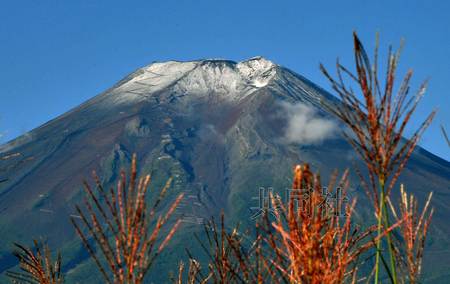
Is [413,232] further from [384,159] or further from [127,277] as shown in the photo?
[127,277]

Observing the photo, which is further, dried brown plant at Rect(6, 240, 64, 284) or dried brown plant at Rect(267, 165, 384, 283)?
dried brown plant at Rect(6, 240, 64, 284)

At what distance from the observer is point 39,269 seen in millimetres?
3676

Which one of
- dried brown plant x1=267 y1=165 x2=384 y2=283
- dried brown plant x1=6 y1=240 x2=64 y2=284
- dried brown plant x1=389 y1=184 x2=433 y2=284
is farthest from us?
dried brown plant x1=6 y1=240 x2=64 y2=284

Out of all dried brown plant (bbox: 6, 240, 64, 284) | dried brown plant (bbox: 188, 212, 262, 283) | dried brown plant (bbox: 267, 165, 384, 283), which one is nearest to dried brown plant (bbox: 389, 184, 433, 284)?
dried brown plant (bbox: 267, 165, 384, 283)

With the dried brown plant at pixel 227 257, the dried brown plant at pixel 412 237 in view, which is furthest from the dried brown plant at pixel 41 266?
the dried brown plant at pixel 412 237

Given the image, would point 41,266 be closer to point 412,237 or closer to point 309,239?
point 309,239

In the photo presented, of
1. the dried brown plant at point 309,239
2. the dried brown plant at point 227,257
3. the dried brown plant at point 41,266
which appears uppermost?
the dried brown plant at point 309,239

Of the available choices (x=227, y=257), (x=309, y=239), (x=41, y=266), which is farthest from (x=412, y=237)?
(x=41, y=266)

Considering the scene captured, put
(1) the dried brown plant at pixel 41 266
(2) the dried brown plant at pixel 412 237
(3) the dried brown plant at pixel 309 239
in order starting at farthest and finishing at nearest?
1. (1) the dried brown plant at pixel 41 266
2. (2) the dried brown plant at pixel 412 237
3. (3) the dried brown plant at pixel 309 239

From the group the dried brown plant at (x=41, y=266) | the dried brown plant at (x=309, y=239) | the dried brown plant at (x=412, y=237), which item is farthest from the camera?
the dried brown plant at (x=41, y=266)

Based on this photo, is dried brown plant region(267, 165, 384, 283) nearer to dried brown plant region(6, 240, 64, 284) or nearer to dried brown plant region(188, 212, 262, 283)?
dried brown plant region(188, 212, 262, 283)

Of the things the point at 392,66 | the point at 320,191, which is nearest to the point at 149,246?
the point at 320,191

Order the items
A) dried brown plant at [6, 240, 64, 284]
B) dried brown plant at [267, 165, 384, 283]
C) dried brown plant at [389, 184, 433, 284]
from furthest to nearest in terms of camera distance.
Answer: dried brown plant at [6, 240, 64, 284] → dried brown plant at [389, 184, 433, 284] → dried brown plant at [267, 165, 384, 283]

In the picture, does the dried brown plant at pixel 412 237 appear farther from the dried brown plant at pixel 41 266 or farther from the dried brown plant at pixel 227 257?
the dried brown plant at pixel 41 266
